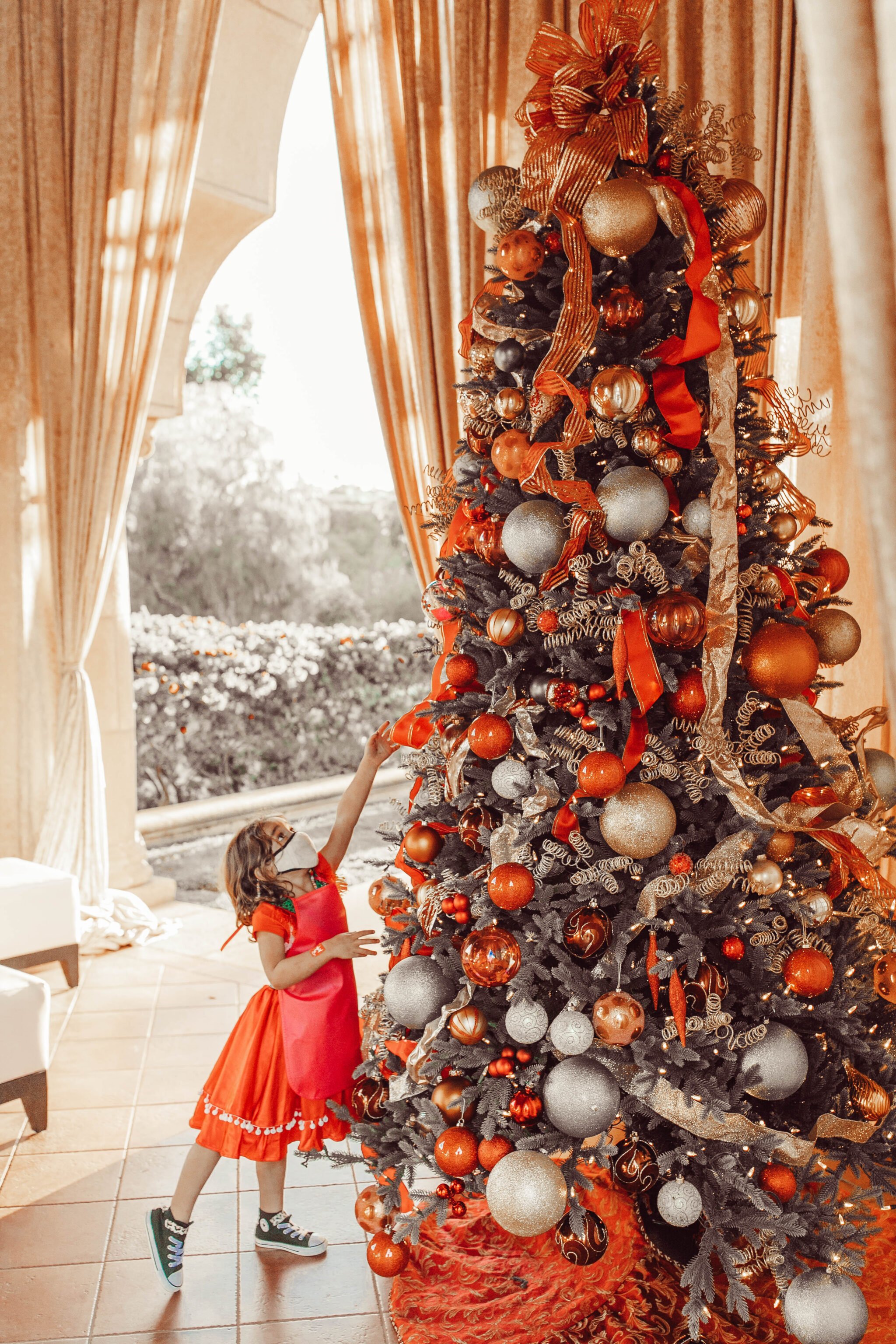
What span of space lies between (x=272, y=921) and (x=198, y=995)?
1797 millimetres

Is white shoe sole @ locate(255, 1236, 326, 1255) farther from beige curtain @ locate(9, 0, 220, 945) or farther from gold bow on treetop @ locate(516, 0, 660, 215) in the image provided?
beige curtain @ locate(9, 0, 220, 945)

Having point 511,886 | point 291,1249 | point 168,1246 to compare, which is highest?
point 511,886

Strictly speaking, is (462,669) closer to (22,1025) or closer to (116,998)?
(22,1025)

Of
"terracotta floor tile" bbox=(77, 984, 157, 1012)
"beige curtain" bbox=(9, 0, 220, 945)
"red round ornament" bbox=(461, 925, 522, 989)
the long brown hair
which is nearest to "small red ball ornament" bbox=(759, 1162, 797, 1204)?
"red round ornament" bbox=(461, 925, 522, 989)

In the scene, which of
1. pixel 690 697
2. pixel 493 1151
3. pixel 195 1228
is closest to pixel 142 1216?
pixel 195 1228

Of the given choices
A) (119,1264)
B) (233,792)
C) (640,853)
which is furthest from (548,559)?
(233,792)

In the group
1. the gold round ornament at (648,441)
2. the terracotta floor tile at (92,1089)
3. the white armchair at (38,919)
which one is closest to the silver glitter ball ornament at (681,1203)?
the gold round ornament at (648,441)

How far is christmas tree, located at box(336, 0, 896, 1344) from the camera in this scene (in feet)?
5.19

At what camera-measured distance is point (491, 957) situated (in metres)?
1.62

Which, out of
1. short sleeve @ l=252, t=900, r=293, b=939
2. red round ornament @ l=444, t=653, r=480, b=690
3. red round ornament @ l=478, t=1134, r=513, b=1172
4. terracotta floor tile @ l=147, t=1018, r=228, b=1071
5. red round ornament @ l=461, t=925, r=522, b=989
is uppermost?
red round ornament @ l=444, t=653, r=480, b=690

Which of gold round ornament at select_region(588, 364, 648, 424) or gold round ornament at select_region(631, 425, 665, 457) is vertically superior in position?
gold round ornament at select_region(588, 364, 648, 424)

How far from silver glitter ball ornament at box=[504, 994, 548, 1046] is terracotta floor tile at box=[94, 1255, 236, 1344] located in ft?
2.91

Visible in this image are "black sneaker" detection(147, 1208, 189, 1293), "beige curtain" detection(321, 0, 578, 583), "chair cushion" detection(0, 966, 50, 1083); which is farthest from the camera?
"beige curtain" detection(321, 0, 578, 583)

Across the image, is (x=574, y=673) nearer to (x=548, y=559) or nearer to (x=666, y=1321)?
(x=548, y=559)
